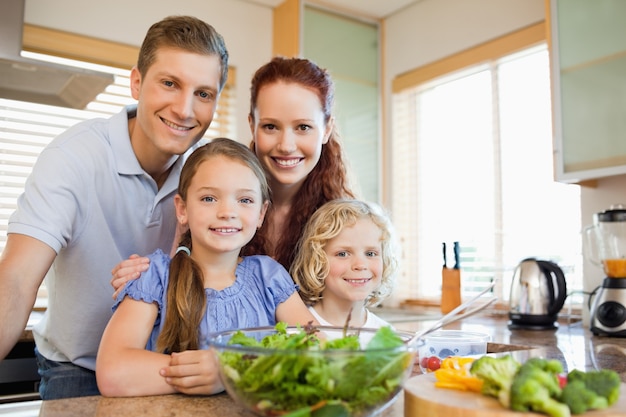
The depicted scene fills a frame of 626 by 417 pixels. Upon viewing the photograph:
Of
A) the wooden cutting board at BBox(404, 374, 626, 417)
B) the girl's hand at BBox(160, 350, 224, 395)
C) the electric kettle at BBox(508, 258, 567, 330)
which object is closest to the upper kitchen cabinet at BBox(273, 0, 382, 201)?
the electric kettle at BBox(508, 258, 567, 330)

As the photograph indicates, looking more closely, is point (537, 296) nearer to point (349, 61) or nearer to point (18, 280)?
point (18, 280)

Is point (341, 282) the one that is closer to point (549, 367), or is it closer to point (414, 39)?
point (549, 367)

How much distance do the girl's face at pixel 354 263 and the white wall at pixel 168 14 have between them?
7.38 ft

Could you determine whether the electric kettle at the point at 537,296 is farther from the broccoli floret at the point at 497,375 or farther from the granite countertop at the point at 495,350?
the broccoli floret at the point at 497,375

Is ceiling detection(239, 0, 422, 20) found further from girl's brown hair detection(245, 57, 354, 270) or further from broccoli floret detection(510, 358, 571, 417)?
broccoli floret detection(510, 358, 571, 417)

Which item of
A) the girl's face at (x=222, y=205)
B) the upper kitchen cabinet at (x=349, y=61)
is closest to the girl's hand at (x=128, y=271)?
the girl's face at (x=222, y=205)

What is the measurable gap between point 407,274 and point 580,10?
183cm

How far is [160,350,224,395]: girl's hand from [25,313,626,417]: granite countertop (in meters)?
0.01

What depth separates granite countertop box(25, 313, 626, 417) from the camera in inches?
31.5

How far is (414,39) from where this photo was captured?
3.65 meters

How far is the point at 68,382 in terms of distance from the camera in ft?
4.73

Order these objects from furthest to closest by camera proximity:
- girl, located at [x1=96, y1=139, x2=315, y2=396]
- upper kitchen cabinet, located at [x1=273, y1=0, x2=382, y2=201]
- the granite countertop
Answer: upper kitchen cabinet, located at [x1=273, y1=0, x2=382, y2=201]
girl, located at [x1=96, y1=139, x2=315, y2=396]
the granite countertop

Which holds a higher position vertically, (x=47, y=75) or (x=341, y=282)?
(x=47, y=75)

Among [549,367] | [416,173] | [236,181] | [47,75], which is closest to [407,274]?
[416,173]
